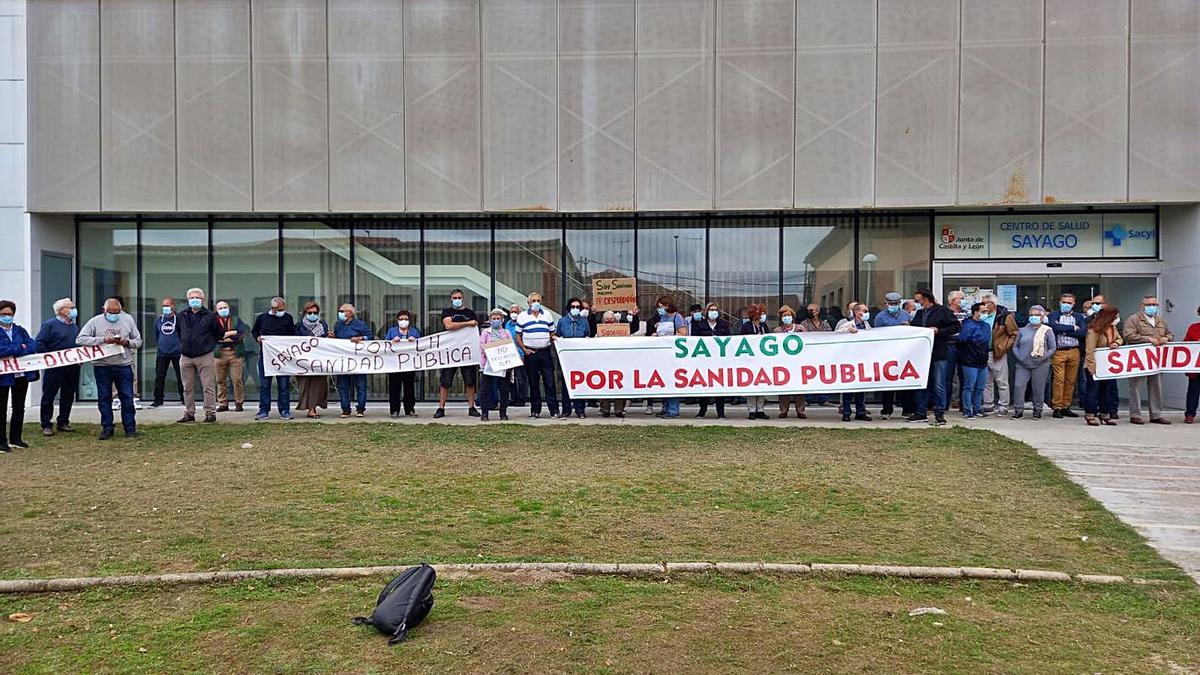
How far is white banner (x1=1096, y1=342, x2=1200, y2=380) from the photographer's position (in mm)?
13422

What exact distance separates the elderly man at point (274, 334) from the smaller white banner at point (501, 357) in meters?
3.61

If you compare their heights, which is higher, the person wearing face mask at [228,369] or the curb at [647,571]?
the person wearing face mask at [228,369]

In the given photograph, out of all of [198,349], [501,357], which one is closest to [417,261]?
[501,357]

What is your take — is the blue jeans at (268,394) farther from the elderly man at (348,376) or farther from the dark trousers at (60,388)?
the dark trousers at (60,388)

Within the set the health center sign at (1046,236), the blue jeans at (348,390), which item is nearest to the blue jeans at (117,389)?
the blue jeans at (348,390)

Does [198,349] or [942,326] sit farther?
[198,349]

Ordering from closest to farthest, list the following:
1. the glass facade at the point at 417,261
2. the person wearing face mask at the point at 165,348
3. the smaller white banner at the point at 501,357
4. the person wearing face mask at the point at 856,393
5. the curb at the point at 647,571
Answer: the curb at the point at 647,571 < the person wearing face mask at the point at 856,393 < the smaller white banner at the point at 501,357 < the person wearing face mask at the point at 165,348 < the glass facade at the point at 417,261

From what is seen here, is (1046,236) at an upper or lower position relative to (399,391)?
upper

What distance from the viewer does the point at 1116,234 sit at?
1636 cm

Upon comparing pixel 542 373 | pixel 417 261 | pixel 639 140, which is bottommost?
pixel 542 373

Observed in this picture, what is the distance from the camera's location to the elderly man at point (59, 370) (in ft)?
41.1

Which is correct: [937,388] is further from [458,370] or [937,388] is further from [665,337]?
[458,370]

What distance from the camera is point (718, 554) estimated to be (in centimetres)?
648

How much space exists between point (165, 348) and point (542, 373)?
7.31 m
